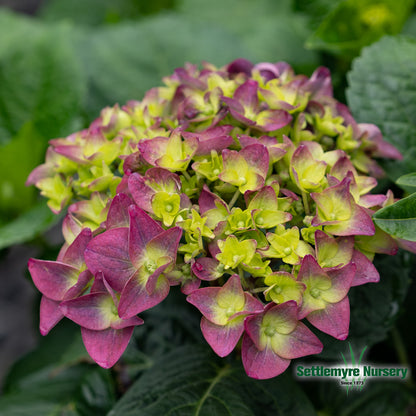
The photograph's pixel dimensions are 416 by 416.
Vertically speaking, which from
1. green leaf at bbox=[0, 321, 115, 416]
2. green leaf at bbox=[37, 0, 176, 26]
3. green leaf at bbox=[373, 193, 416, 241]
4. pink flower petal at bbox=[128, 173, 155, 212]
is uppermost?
pink flower petal at bbox=[128, 173, 155, 212]

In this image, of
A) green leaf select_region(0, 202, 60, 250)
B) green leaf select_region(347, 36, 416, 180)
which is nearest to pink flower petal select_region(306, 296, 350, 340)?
green leaf select_region(347, 36, 416, 180)

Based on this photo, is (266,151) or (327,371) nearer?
(266,151)

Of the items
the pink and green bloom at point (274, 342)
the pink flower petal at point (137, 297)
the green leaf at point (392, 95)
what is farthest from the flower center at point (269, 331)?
the green leaf at point (392, 95)

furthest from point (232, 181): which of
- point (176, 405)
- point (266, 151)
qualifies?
point (176, 405)

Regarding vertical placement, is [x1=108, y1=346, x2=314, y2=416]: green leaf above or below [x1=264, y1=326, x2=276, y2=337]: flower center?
below

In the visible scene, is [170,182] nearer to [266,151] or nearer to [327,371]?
[266,151]

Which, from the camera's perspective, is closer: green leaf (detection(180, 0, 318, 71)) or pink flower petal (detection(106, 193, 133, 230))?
pink flower petal (detection(106, 193, 133, 230))

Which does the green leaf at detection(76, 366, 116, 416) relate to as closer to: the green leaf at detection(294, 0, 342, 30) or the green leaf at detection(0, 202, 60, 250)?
the green leaf at detection(0, 202, 60, 250)
